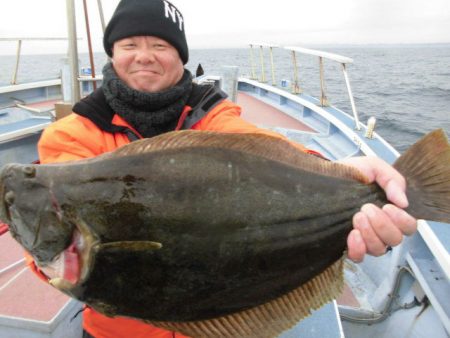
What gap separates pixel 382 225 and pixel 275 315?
0.62 meters

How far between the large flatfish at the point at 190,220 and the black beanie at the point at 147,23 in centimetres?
107

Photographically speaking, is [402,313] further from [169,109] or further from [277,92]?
[277,92]

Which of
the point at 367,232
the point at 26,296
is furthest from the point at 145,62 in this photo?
the point at 26,296

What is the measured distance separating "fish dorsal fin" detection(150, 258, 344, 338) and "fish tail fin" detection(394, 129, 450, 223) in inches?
17.2

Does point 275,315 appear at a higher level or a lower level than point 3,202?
lower

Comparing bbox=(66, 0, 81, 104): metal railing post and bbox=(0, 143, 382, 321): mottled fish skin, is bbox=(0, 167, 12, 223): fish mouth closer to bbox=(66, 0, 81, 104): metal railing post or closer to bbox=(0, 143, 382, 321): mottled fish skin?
bbox=(0, 143, 382, 321): mottled fish skin

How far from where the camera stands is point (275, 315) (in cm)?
168

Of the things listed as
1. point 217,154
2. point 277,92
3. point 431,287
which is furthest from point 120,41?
point 277,92

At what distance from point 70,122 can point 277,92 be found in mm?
8387

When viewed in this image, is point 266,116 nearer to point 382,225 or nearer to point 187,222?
point 382,225

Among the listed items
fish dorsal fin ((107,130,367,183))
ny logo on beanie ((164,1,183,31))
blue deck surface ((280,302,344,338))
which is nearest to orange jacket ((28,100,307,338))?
fish dorsal fin ((107,130,367,183))

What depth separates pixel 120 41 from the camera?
222cm

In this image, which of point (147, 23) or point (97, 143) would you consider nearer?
point (97, 143)

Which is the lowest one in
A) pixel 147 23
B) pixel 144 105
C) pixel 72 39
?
pixel 144 105
